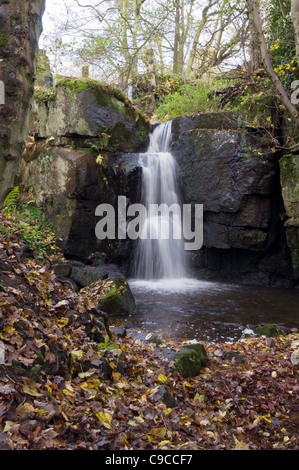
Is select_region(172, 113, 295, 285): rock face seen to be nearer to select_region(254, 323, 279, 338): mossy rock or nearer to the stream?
the stream

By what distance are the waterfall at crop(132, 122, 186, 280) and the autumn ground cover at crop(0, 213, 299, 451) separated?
700 centimetres

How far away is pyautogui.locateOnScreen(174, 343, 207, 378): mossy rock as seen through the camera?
15.0ft

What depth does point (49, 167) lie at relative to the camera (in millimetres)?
11516

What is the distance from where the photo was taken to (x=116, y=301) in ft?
26.1

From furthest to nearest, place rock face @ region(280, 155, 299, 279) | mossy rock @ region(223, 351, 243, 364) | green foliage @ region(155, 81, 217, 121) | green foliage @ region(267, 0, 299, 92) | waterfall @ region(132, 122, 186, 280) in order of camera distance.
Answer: green foliage @ region(155, 81, 217, 121), waterfall @ region(132, 122, 186, 280), green foliage @ region(267, 0, 299, 92), rock face @ region(280, 155, 299, 279), mossy rock @ region(223, 351, 243, 364)

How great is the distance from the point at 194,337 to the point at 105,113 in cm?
787

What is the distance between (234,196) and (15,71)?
9.30m

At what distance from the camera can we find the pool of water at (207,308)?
7234mm

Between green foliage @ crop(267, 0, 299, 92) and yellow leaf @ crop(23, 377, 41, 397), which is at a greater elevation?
green foliage @ crop(267, 0, 299, 92)

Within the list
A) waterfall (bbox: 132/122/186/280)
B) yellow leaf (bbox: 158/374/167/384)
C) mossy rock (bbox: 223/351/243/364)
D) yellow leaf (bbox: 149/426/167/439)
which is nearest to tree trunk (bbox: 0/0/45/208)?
yellow leaf (bbox: 149/426/167/439)

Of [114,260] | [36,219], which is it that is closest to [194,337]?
[114,260]

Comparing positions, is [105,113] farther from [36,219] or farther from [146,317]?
[146,317]

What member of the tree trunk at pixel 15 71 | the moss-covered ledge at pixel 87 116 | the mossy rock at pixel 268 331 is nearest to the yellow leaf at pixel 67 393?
the tree trunk at pixel 15 71

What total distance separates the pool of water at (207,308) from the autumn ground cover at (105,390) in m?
2.09
